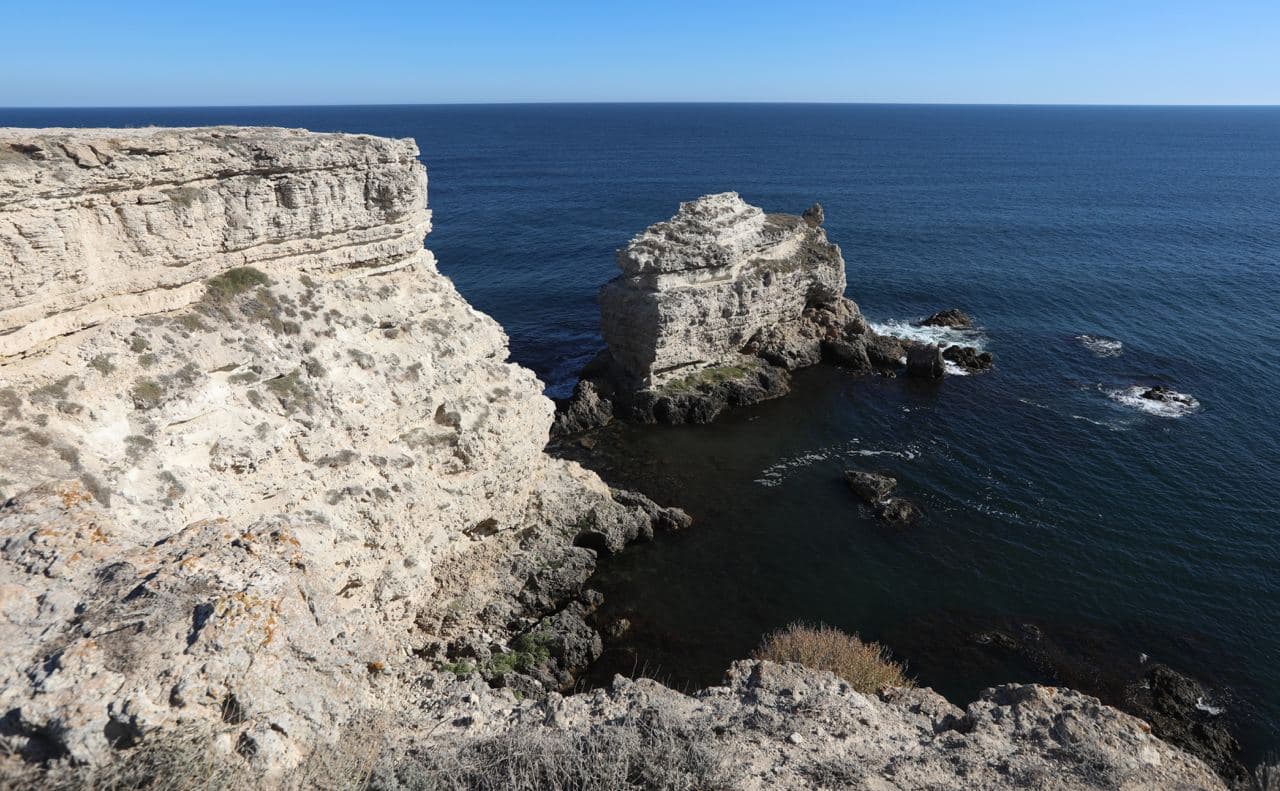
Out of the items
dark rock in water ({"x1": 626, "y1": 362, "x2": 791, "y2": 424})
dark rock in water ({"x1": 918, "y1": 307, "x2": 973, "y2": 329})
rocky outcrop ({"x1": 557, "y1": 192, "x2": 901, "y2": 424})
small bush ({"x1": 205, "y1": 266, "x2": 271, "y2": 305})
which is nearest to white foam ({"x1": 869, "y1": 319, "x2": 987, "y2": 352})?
dark rock in water ({"x1": 918, "y1": 307, "x2": 973, "y2": 329})

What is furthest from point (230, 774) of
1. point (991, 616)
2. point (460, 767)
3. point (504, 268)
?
point (504, 268)

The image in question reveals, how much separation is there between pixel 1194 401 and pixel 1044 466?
14173 mm

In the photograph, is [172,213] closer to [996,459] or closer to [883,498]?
[883,498]

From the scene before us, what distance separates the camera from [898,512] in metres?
31.6

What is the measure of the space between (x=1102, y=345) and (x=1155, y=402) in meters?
9.96

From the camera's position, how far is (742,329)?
1754 inches

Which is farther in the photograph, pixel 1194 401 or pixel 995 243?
pixel 995 243

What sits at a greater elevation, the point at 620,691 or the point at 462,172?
the point at 462,172

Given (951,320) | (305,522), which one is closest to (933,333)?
(951,320)

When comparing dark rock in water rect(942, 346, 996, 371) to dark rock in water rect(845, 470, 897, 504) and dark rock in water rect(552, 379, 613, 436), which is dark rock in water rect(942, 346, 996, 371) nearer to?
dark rock in water rect(845, 470, 897, 504)

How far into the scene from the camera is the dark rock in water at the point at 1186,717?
20.5m

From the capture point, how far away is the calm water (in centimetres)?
2559

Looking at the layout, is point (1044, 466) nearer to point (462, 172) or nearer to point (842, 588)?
point (842, 588)

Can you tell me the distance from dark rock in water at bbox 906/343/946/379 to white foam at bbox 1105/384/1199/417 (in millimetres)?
9697
